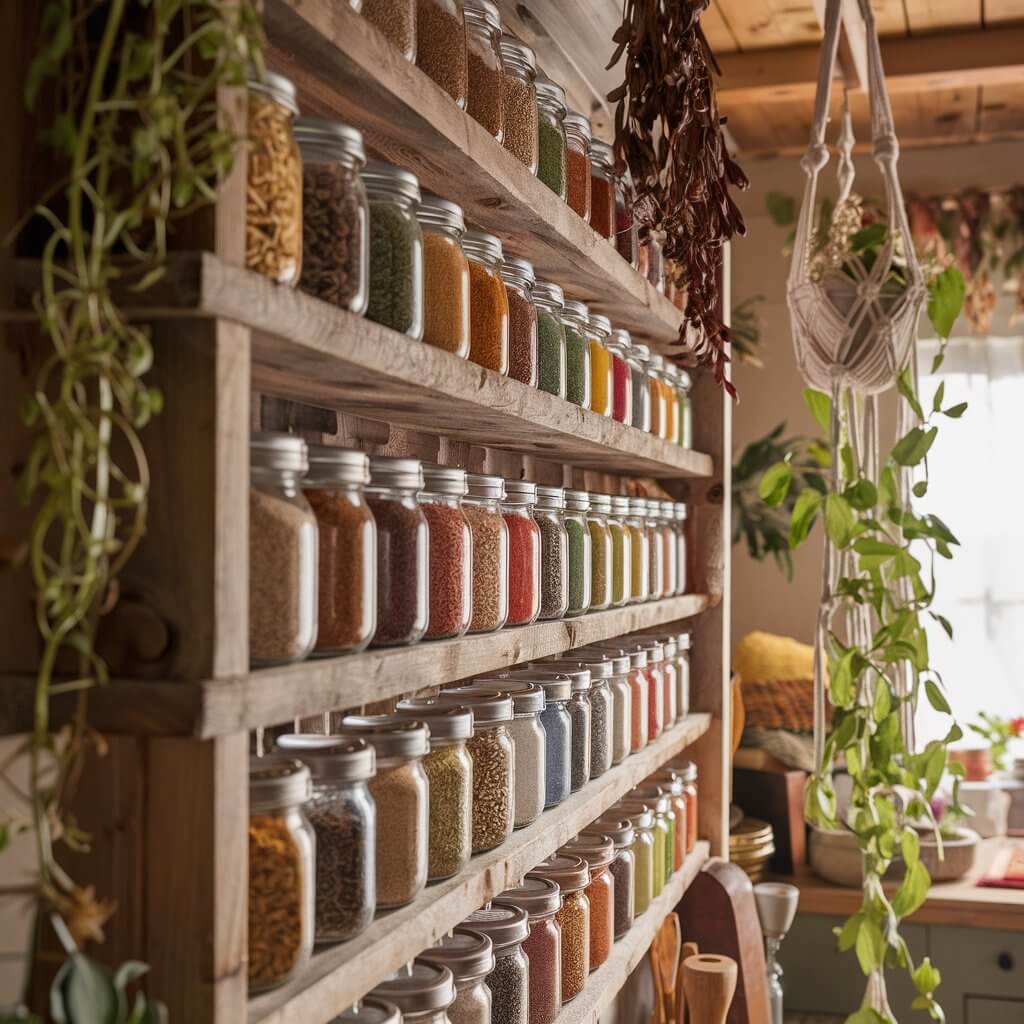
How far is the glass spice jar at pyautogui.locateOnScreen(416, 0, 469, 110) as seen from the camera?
1017 millimetres

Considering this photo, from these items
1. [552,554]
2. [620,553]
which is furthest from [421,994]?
[620,553]

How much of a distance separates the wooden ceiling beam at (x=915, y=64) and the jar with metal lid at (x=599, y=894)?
2.04m

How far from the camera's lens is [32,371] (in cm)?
69

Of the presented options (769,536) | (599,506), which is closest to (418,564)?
(599,506)

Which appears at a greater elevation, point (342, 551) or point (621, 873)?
point (342, 551)

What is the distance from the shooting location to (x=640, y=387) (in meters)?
1.66

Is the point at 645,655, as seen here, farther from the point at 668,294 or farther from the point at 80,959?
the point at 80,959

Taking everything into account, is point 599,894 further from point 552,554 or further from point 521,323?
point 521,323

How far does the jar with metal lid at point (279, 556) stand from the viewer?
74 cm

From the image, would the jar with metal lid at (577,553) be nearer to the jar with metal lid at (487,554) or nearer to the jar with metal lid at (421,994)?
the jar with metal lid at (487,554)

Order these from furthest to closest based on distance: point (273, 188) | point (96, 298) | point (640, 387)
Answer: point (640, 387)
point (273, 188)
point (96, 298)

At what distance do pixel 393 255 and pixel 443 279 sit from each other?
0.10 metres

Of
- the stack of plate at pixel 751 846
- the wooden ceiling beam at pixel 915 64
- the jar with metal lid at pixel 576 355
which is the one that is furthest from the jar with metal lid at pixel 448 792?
the wooden ceiling beam at pixel 915 64

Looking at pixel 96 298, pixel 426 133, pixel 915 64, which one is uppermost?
pixel 915 64
